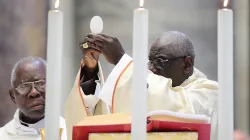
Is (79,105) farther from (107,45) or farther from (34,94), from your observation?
(34,94)

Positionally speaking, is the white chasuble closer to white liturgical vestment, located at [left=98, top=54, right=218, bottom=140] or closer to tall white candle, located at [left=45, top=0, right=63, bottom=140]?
white liturgical vestment, located at [left=98, top=54, right=218, bottom=140]

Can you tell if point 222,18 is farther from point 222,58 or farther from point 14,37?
point 14,37

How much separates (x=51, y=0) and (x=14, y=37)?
27cm

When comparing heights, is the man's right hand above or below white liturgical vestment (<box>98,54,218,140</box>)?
above

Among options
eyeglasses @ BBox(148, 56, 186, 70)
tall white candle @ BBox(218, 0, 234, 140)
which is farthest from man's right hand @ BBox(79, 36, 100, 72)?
tall white candle @ BBox(218, 0, 234, 140)

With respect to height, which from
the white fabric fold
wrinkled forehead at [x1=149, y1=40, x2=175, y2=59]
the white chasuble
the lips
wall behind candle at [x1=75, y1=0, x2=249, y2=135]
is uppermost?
wall behind candle at [x1=75, y1=0, x2=249, y2=135]

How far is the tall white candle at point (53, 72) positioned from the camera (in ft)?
2.98

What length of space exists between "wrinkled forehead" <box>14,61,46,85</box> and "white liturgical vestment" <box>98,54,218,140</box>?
484 millimetres

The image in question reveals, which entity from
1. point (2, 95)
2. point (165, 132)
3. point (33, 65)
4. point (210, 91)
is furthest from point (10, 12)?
point (165, 132)

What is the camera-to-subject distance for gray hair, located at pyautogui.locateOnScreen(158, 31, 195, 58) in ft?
5.21

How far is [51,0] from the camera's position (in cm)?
252

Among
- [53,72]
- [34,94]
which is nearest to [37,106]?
[34,94]

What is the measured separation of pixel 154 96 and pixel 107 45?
0.20 m

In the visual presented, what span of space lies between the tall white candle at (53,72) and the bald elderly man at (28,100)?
2.57 ft
